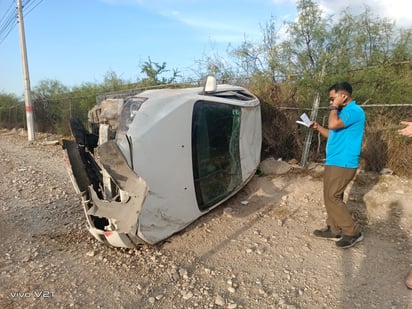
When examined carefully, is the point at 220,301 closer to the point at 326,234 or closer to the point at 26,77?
the point at 326,234

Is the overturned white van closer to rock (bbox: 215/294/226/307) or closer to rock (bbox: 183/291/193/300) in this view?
rock (bbox: 183/291/193/300)

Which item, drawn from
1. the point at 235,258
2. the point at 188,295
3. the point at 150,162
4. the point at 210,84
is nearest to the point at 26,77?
the point at 210,84

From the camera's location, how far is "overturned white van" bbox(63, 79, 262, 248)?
296cm

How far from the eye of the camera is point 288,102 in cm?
611

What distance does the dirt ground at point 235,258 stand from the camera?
2770 millimetres

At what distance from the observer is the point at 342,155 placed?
3.48 m

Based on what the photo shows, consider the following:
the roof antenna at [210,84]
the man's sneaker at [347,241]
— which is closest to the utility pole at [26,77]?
the roof antenna at [210,84]

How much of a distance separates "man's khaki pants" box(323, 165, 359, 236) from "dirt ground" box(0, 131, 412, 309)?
0.82 feet

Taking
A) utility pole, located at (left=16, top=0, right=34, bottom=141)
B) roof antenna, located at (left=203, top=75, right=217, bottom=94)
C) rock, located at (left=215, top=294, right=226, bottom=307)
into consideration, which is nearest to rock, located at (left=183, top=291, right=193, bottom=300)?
rock, located at (left=215, top=294, right=226, bottom=307)

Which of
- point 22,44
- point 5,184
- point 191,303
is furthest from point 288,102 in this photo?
point 22,44

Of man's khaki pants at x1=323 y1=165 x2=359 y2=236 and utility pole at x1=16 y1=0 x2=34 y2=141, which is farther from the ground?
utility pole at x1=16 y1=0 x2=34 y2=141

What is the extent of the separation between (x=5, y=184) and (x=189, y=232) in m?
4.38

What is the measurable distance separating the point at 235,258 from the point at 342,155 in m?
1.58

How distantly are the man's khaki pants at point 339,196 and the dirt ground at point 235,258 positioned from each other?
25cm
